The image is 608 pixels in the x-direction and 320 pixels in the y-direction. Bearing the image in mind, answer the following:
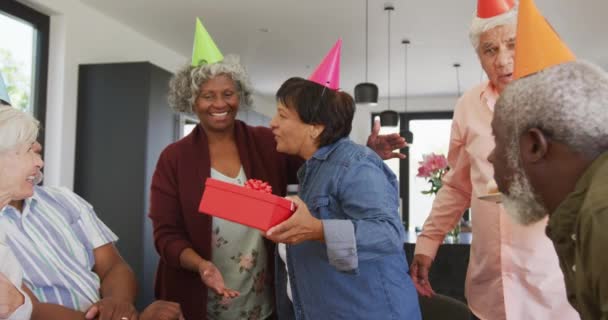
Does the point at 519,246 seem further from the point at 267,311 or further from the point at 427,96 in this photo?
the point at 427,96

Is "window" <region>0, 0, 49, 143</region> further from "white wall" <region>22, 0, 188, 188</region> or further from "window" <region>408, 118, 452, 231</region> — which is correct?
"window" <region>408, 118, 452, 231</region>

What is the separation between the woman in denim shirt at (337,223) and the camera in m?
1.03

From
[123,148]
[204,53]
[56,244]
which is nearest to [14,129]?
[56,244]

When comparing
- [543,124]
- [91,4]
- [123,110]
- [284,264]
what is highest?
[91,4]

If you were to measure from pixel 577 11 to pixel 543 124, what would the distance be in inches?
159

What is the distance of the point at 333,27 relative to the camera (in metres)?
4.41

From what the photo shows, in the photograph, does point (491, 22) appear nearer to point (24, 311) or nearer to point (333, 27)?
point (24, 311)

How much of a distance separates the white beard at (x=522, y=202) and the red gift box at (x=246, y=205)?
16.1 inches

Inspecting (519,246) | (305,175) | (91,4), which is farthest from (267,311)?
(91,4)

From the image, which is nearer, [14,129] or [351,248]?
[351,248]

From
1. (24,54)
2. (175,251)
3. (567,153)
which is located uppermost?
(24,54)

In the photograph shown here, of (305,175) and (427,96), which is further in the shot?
(427,96)

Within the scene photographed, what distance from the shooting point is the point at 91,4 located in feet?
12.6

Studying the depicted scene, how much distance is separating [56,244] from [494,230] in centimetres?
115
